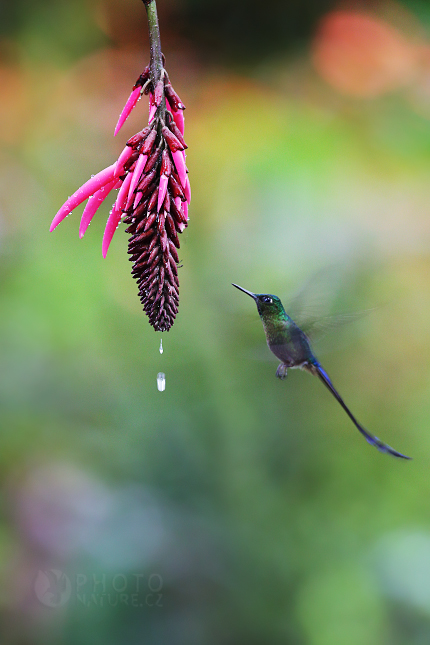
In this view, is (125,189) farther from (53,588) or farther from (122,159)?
(53,588)

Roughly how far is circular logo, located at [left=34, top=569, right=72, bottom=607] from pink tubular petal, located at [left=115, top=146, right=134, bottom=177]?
1202 millimetres

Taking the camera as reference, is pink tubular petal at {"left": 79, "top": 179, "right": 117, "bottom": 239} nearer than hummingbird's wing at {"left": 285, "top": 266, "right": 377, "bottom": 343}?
Yes

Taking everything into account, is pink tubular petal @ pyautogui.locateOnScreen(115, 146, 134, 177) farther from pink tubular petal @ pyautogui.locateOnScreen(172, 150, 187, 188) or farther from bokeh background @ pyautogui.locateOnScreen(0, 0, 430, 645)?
bokeh background @ pyautogui.locateOnScreen(0, 0, 430, 645)

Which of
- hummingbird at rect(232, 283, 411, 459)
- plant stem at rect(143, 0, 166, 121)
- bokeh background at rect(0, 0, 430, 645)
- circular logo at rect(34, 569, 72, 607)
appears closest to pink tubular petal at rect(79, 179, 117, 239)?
plant stem at rect(143, 0, 166, 121)

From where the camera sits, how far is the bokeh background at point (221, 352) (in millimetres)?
1549

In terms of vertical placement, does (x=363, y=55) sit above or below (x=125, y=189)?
above

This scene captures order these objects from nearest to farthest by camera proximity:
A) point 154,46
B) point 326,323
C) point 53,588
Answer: point 154,46
point 326,323
point 53,588

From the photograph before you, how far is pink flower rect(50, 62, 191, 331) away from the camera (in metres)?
0.62

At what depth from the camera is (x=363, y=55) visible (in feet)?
6.29

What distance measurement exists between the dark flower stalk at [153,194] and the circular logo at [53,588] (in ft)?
3.63

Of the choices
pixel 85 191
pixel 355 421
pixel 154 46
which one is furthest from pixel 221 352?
pixel 154 46

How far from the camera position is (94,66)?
1.89 metres

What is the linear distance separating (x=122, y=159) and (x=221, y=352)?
1.17m

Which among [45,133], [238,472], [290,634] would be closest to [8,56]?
[45,133]
